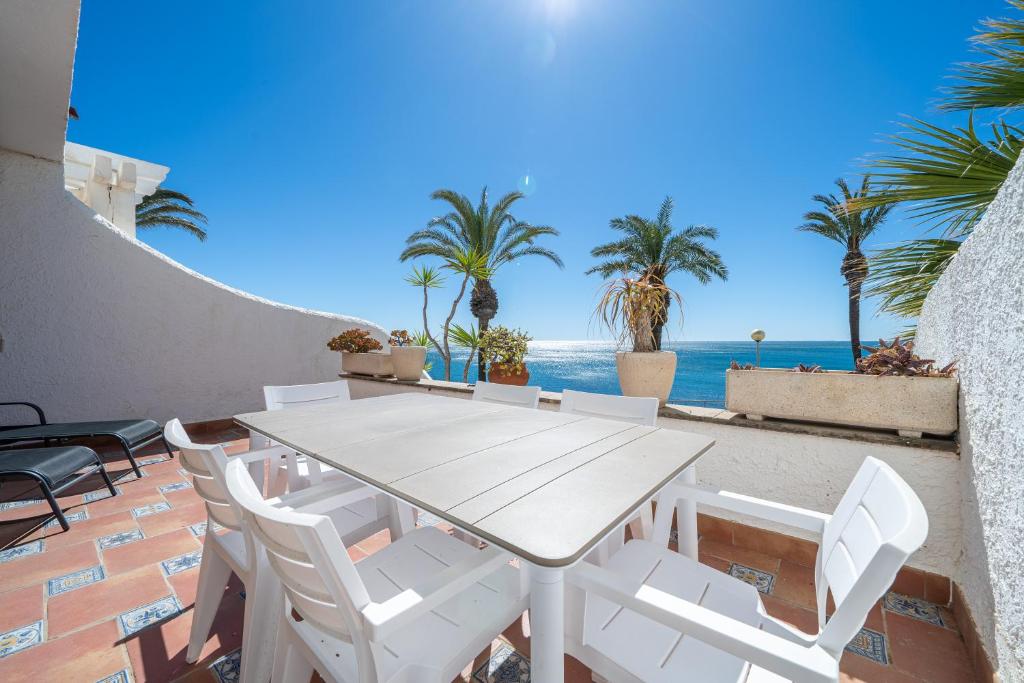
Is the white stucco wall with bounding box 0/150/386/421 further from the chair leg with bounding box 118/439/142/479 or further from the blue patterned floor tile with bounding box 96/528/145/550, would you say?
the blue patterned floor tile with bounding box 96/528/145/550

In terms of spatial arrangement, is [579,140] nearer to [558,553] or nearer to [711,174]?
[711,174]

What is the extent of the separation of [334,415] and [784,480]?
7.00ft

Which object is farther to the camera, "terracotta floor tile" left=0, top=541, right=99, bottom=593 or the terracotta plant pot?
the terracotta plant pot

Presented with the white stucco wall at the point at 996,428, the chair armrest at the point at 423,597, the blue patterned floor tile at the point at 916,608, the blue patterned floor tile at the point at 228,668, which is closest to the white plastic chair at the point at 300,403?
the blue patterned floor tile at the point at 228,668

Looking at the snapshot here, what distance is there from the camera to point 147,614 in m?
1.43

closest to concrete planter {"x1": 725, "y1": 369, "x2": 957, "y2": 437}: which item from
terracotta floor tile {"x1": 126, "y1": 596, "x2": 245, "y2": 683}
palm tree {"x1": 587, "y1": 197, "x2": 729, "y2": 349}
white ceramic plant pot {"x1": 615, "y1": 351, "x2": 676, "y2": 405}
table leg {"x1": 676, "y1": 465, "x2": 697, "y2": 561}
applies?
white ceramic plant pot {"x1": 615, "y1": 351, "x2": 676, "y2": 405}

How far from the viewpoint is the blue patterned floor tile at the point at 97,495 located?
2.49m

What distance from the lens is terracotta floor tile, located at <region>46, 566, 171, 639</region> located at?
1.40m

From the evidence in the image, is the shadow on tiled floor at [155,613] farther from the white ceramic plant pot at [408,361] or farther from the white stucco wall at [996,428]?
the white ceramic plant pot at [408,361]

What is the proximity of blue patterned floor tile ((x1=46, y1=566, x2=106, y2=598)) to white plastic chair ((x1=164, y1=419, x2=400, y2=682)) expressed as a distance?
88cm

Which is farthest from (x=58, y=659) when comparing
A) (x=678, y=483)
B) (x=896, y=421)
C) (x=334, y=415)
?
(x=896, y=421)

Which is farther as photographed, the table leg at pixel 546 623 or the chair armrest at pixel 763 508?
the chair armrest at pixel 763 508

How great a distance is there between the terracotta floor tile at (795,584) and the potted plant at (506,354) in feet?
7.54

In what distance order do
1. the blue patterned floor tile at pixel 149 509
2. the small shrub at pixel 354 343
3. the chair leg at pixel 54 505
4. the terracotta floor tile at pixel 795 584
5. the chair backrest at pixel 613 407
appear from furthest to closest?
the small shrub at pixel 354 343 < the blue patterned floor tile at pixel 149 509 < the chair leg at pixel 54 505 < the chair backrest at pixel 613 407 < the terracotta floor tile at pixel 795 584
